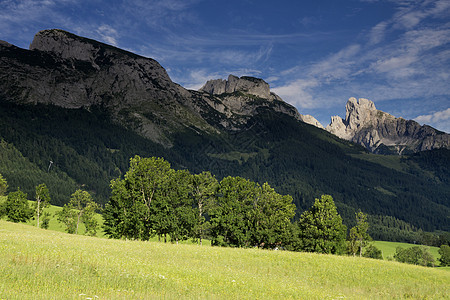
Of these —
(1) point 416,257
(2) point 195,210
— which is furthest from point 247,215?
(1) point 416,257

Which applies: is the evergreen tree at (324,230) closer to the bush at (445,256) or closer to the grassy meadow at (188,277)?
the grassy meadow at (188,277)

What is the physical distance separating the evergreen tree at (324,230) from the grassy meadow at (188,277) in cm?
3258

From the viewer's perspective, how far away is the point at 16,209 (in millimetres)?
88062

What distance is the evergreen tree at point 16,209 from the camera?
288 ft

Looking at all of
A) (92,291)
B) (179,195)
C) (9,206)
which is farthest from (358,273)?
(9,206)

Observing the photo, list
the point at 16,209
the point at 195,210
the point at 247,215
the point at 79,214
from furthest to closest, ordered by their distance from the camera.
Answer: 1. the point at 79,214
2. the point at 16,209
3. the point at 247,215
4. the point at 195,210

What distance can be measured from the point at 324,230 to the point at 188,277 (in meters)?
57.7

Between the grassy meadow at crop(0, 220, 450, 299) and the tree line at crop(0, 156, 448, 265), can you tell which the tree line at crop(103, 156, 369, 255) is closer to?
the tree line at crop(0, 156, 448, 265)

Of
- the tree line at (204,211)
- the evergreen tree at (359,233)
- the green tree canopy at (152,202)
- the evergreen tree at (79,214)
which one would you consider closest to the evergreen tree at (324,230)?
the tree line at (204,211)

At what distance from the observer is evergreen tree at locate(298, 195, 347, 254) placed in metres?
69.9

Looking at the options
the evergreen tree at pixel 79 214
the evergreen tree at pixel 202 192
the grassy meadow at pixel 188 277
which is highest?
the evergreen tree at pixel 202 192

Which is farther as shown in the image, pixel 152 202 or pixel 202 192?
pixel 202 192

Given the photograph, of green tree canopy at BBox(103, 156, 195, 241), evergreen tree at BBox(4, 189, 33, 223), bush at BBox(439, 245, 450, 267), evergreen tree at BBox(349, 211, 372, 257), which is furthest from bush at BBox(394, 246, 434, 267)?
evergreen tree at BBox(4, 189, 33, 223)

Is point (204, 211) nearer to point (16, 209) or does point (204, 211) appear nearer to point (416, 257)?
point (16, 209)
